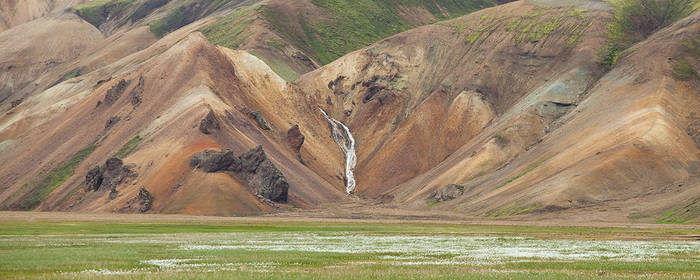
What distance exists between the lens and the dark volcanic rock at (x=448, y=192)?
144000 millimetres

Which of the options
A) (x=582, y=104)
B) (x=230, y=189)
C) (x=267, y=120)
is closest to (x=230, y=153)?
(x=230, y=189)

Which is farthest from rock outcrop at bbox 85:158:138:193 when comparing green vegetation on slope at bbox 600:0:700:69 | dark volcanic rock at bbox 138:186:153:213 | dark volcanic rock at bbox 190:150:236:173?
green vegetation on slope at bbox 600:0:700:69

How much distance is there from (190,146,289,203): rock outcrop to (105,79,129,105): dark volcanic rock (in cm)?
4596

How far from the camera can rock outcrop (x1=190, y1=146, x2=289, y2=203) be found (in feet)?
424

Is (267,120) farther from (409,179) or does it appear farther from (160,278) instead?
(160,278)

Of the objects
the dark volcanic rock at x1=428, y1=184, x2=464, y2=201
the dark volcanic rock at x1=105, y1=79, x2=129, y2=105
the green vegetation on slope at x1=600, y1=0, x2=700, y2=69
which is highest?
the green vegetation on slope at x1=600, y1=0, x2=700, y2=69

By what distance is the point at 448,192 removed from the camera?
14525 cm

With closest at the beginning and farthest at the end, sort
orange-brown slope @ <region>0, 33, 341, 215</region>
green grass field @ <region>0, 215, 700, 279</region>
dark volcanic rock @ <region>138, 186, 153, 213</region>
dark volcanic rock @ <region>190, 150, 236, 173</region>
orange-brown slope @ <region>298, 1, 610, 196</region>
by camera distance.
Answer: green grass field @ <region>0, 215, 700, 279</region> < dark volcanic rock @ <region>138, 186, 153, 213</region> < orange-brown slope @ <region>0, 33, 341, 215</region> < dark volcanic rock @ <region>190, 150, 236, 173</region> < orange-brown slope @ <region>298, 1, 610, 196</region>

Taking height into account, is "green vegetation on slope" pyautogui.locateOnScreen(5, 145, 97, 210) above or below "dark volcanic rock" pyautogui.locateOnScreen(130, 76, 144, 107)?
below

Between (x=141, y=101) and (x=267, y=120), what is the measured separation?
26.4m

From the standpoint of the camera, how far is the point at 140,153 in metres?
140

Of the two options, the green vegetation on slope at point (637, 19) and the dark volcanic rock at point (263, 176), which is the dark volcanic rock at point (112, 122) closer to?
the dark volcanic rock at point (263, 176)

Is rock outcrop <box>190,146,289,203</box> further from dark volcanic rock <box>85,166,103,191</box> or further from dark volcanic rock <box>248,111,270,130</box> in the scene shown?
dark volcanic rock <box>248,111,270,130</box>

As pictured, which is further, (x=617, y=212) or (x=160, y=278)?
(x=617, y=212)
